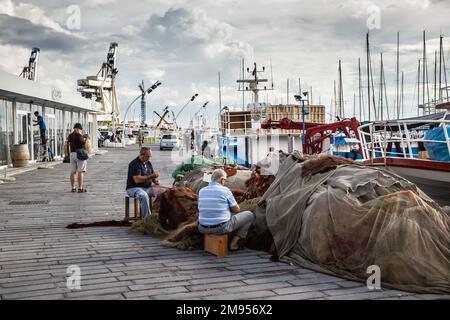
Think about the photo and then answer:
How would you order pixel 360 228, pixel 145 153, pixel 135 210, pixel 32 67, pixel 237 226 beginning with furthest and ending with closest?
pixel 32 67
pixel 135 210
pixel 145 153
pixel 237 226
pixel 360 228

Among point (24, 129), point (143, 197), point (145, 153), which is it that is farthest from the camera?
point (24, 129)

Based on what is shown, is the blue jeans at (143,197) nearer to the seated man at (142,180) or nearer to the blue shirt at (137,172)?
the seated man at (142,180)

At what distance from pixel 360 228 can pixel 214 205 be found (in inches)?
83.3

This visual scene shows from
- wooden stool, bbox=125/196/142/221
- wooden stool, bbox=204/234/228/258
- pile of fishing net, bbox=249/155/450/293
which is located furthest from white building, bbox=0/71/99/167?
pile of fishing net, bbox=249/155/450/293

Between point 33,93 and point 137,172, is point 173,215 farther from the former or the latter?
point 33,93

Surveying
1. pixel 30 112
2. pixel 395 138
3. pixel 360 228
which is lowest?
pixel 360 228

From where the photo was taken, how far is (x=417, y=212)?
6668 mm

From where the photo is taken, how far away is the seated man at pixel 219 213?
801 cm

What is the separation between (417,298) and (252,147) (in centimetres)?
2581

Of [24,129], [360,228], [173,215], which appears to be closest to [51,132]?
[24,129]

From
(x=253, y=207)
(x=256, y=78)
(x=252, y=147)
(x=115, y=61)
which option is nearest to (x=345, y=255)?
(x=253, y=207)

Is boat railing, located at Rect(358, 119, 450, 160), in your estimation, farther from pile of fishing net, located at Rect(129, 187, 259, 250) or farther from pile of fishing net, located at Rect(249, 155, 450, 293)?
pile of fishing net, located at Rect(129, 187, 259, 250)

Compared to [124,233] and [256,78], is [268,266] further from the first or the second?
[256,78]

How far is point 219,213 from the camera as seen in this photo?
8.02 m
